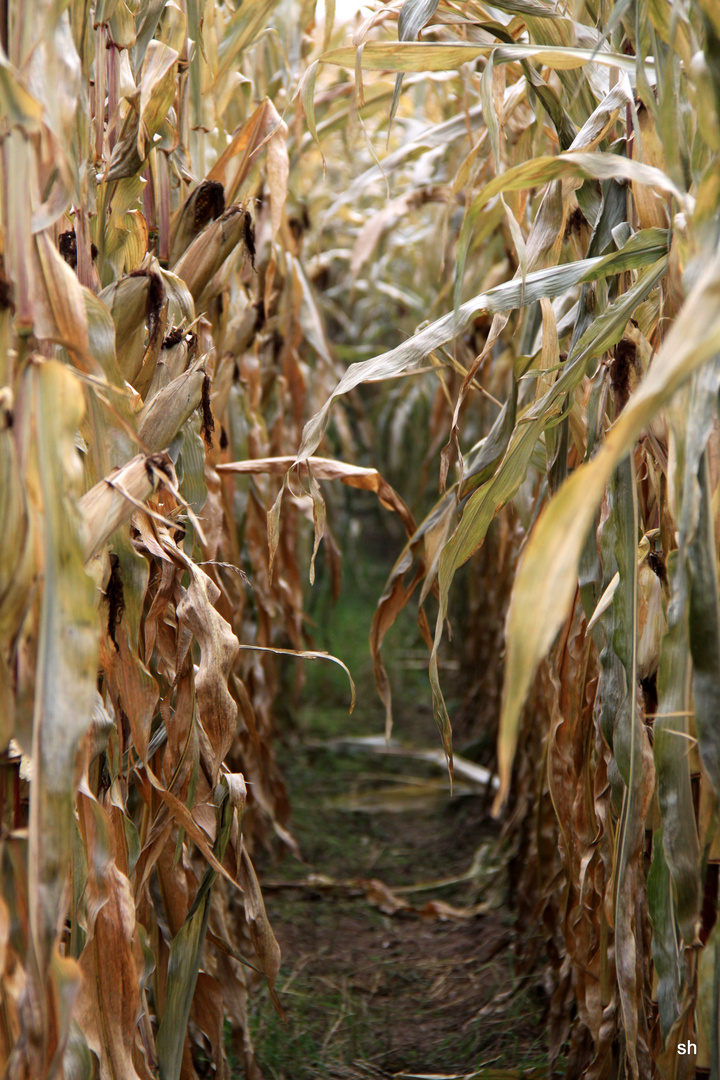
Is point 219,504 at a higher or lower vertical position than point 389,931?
higher

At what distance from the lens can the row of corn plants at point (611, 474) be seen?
37 centimetres

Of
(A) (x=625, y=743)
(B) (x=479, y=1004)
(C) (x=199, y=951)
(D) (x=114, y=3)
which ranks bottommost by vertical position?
(B) (x=479, y=1004)

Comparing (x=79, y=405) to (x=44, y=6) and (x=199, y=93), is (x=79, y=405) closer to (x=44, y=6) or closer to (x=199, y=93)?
(x=44, y=6)

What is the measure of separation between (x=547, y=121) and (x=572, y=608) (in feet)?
1.32

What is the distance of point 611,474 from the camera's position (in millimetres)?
474

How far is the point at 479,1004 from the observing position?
93cm

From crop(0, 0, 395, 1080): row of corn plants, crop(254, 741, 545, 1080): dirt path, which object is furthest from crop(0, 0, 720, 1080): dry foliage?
crop(254, 741, 545, 1080): dirt path

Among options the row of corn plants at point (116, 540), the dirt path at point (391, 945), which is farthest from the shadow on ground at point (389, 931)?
the row of corn plants at point (116, 540)

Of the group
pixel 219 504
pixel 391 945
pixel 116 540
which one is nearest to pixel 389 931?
pixel 391 945

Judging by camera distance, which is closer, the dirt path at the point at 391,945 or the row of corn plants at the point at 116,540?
the row of corn plants at the point at 116,540

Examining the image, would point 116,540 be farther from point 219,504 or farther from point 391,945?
point 391,945

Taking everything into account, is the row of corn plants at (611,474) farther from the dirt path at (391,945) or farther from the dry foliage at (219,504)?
the dirt path at (391,945)

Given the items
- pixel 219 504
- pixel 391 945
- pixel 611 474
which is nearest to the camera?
pixel 611 474

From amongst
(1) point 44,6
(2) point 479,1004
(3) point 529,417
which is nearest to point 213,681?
(3) point 529,417
